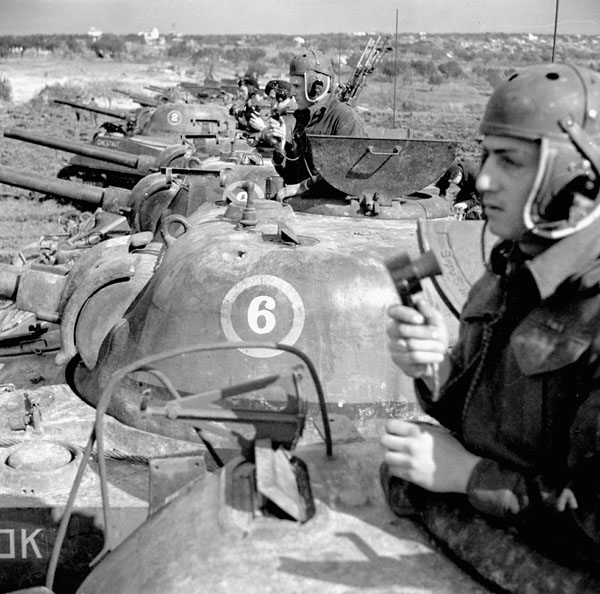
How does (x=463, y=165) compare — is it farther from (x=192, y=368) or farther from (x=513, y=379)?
(x=513, y=379)

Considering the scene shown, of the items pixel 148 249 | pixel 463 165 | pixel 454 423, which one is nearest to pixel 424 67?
pixel 463 165

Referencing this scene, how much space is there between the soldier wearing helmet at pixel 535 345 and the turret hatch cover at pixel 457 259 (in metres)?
2.00

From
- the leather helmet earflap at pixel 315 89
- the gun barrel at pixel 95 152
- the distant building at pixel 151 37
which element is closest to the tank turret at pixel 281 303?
the leather helmet earflap at pixel 315 89

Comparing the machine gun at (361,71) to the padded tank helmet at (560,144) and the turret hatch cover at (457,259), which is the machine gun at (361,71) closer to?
the turret hatch cover at (457,259)

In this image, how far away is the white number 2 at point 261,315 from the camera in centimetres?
472

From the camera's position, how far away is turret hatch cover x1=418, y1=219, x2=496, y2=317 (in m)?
4.35

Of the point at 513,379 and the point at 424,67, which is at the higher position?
the point at 513,379

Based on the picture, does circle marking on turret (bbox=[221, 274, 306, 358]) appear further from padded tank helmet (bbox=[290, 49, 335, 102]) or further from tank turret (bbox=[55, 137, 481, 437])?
padded tank helmet (bbox=[290, 49, 335, 102])

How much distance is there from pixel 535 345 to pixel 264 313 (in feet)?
8.86

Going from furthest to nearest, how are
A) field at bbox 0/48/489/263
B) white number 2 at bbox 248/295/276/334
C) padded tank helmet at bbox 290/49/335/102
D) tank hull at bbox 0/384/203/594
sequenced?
1. field at bbox 0/48/489/263
2. padded tank helmet at bbox 290/49/335/102
3. white number 2 at bbox 248/295/276/334
4. tank hull at bbox 0/384/203/594

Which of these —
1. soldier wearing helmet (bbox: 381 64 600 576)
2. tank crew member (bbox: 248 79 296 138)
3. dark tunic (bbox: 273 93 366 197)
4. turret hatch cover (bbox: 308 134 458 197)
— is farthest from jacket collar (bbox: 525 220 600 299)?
tank crew member (bbox: 248 79 296 138)

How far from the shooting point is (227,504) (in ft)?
8.09

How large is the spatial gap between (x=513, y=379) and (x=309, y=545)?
2.15 ft

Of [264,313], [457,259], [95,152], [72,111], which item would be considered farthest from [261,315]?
[72,111]
